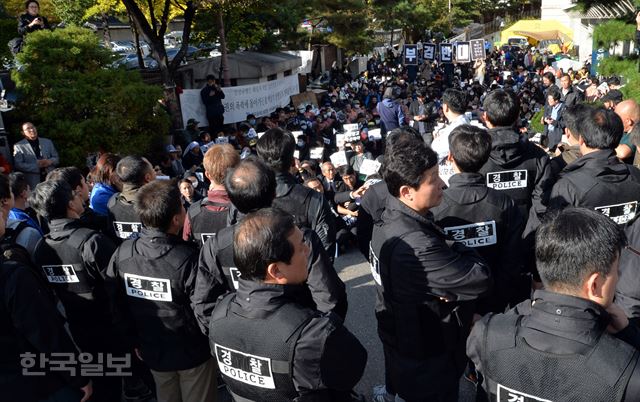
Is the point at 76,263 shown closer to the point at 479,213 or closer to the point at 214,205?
the point at 214,205

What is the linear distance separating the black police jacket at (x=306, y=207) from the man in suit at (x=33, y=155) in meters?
4.60

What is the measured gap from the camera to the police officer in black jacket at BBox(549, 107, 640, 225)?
2994mm

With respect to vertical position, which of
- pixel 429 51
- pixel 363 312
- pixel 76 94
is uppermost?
pixel 429 51

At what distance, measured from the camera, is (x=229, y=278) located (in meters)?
2.68

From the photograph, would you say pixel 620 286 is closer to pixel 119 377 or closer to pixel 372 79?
pixel 119 377

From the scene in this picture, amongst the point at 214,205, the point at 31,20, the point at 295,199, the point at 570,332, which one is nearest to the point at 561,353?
the point at 570,332

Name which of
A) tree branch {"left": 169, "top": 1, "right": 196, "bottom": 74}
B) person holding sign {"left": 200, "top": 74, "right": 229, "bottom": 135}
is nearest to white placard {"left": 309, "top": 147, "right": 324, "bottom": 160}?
person holding sign {"left": 200, "top": 74, "right": 229, "bottom": 135}

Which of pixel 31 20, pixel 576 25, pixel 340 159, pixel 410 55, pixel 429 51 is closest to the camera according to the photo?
pixel 340 159

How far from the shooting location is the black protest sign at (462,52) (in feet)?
55.5

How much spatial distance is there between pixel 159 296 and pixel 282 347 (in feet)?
3.76

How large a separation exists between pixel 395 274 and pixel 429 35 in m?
31.6

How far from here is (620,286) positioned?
2.26 m

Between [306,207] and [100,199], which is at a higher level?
[306,207]

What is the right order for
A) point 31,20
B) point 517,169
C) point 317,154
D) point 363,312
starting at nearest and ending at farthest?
point 517,169 < point 363,312 < point 317,154 < point 31,20
